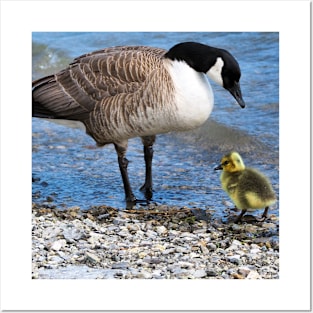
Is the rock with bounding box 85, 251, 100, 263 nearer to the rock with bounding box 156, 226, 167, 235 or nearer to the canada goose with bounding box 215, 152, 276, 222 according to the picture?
the rock with bounding box 156, 226, 167, 235

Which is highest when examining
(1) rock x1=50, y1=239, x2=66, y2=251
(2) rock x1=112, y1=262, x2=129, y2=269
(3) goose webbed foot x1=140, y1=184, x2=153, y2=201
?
(3) goose webbed foot x1=140, y1=184, x2=153, y2=201

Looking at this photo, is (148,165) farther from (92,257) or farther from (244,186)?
(92,257)

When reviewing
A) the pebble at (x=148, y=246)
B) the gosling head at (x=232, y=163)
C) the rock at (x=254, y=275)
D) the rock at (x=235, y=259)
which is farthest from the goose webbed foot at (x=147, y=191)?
the rock at (x=254, y=275)

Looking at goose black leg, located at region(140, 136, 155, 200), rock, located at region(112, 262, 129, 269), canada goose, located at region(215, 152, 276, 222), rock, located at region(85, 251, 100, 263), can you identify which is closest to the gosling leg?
canada goose, located at region(215, 152, 276, 222)

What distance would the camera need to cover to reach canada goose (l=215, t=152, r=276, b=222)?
4.93 meters

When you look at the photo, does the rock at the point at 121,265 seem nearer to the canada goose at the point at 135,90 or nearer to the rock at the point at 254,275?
the rock at the point at 254,275

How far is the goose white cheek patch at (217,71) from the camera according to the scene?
4.81 meters

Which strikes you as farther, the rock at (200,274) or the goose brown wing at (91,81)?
the goose brown wing at (91,81)

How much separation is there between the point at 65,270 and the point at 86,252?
0.55 ft

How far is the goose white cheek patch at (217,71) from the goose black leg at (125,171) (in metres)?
0.73

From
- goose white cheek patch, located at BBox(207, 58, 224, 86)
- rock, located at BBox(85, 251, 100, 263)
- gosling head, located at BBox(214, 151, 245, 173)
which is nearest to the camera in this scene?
rock, located at BBox(85, 251, 100, 263)

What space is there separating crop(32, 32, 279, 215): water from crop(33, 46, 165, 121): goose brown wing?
137mm

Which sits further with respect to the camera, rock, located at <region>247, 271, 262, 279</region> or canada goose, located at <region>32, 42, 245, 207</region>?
canada goose, located at <region>32, 42, 245, 207</region>
